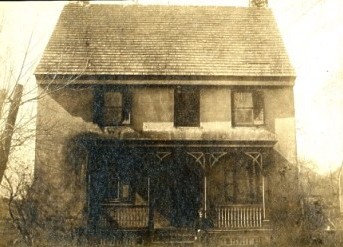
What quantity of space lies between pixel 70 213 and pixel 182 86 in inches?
261

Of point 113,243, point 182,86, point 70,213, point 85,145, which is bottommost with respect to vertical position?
point 113,243

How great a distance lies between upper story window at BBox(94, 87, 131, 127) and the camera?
1630 cm

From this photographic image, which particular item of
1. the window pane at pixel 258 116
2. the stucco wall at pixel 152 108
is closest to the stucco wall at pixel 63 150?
the stucco wall at pixel 152 108

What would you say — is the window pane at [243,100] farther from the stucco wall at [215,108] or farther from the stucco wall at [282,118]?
the stucco wall at [282,118]

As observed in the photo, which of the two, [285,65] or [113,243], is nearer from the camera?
[113,243]

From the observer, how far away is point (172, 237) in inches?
580

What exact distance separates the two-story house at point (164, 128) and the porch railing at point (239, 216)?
36 millimetres

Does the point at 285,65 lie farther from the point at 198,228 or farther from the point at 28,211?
the point at 28,211

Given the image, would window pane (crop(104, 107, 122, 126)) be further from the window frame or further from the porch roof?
the window frame

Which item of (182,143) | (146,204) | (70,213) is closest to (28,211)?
(70,213)

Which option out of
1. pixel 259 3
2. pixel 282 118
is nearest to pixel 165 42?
pixel 259 3

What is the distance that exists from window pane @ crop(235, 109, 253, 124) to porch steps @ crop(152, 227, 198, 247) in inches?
194

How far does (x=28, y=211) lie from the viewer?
48.7 ft

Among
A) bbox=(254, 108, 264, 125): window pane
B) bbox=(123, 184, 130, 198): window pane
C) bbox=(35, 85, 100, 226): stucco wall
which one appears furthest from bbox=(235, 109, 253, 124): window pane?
bbox=(35, 85, 100, 226): stucco wall
